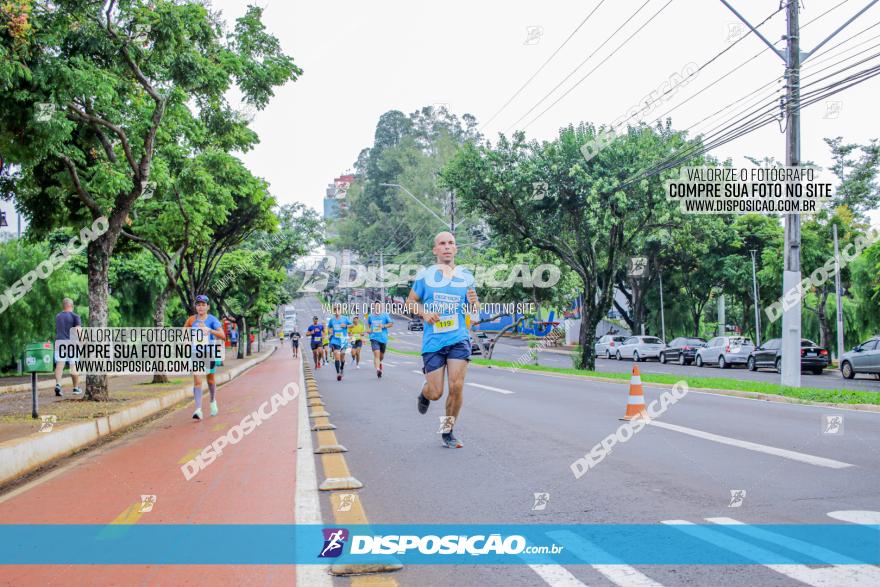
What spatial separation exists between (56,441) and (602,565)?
23.4 feet

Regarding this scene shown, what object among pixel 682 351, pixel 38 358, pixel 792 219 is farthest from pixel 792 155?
pixel 682 351

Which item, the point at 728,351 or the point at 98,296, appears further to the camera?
the point at 728,351

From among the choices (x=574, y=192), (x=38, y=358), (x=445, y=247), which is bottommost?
(x=38, y=358)

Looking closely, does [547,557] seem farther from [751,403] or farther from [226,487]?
[751,403]

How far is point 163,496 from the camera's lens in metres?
6.38

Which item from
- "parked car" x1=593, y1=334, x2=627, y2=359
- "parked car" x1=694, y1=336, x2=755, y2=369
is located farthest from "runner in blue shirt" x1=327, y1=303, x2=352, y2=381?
"parked car" x1=593, y1=334, x2=627, y2=359

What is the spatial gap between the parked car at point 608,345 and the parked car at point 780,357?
43.1 ft

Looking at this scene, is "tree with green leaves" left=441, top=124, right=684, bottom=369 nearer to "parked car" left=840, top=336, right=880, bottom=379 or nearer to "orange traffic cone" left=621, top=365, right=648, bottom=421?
"parked car" left=840, top=336, right=880, bottom=379

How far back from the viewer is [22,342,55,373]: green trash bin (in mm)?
10414

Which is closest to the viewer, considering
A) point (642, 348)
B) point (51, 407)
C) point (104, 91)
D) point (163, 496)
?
point (163, 496)

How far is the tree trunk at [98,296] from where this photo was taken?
44.5ft

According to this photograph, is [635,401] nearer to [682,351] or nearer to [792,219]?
[792,219]

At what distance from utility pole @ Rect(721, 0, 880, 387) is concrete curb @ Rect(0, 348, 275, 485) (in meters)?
13.6

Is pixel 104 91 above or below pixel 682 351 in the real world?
above
